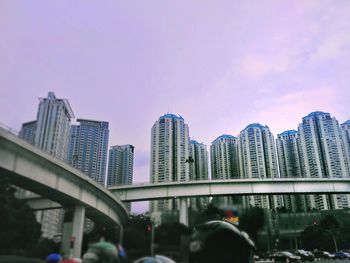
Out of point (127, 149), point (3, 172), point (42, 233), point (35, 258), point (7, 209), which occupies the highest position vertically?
point (127, 149)

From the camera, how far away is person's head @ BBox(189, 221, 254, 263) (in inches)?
222

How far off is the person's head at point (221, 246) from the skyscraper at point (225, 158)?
141ft

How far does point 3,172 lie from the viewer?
1858 cm

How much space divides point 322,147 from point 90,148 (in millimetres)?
34359

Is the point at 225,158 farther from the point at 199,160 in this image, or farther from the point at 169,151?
the point at 169,151

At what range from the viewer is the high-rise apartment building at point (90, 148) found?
2286 cm

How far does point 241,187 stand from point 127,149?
14695 mm

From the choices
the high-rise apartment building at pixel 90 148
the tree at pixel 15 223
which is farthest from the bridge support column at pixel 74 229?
the tree at pixel 15 223

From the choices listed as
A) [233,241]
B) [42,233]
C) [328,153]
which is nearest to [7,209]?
[42,233]

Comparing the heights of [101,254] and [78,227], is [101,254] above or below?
below

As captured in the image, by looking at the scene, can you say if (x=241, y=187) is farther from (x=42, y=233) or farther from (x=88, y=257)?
(x=88, y=257)

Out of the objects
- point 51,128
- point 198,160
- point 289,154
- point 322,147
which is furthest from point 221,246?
point 289,154

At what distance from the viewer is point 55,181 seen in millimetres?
22922

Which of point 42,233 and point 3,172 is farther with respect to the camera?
point 3,172
